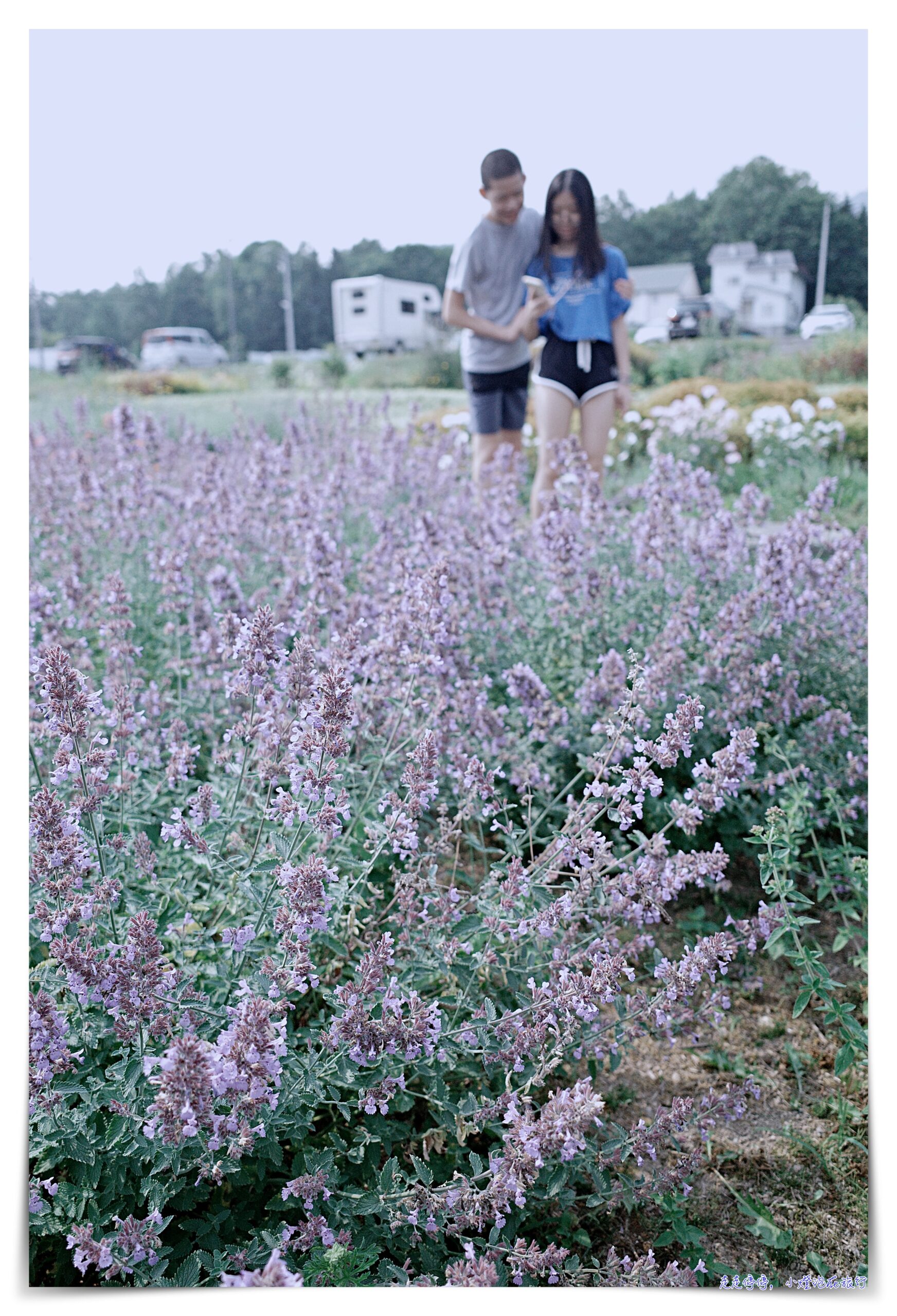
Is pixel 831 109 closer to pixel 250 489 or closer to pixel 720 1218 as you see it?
pixel 250 489

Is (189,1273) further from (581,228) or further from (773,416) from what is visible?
(773,416)

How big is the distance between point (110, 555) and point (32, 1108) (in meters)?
2.58

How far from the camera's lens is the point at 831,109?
10.1 feet

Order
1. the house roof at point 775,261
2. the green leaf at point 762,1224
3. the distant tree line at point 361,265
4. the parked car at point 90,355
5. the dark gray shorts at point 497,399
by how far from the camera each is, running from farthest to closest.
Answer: the dark gray shorts at point 497,399 < the house roof at point 775,261 < the parked car at point 90,355 < the distant tree line at point 361,265 < the green leaf at point 762,1224

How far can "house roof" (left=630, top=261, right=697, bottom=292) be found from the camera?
16.0 feet

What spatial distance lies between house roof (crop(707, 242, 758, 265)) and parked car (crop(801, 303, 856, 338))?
0.40 m

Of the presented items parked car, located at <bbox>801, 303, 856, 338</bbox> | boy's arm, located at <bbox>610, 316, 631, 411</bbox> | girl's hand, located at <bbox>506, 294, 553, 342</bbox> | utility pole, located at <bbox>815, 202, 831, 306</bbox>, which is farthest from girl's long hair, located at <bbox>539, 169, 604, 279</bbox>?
parked car, located at <bbox>801, 303, 856, 338</bbox>

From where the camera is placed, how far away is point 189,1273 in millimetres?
1579

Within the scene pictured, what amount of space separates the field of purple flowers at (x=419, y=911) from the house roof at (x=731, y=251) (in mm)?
1648

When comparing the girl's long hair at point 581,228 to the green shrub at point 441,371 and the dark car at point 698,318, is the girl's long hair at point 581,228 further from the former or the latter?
the green shrub at point 441,371

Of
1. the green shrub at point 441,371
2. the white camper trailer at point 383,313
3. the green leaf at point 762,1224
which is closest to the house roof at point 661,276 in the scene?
the white camper trailer at point 383,313

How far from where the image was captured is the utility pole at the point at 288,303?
165 inches

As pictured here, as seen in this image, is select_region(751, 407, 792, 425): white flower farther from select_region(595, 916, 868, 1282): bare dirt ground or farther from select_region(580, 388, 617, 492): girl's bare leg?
select_region(595, 916, 868, 1282): bare dirt ground
